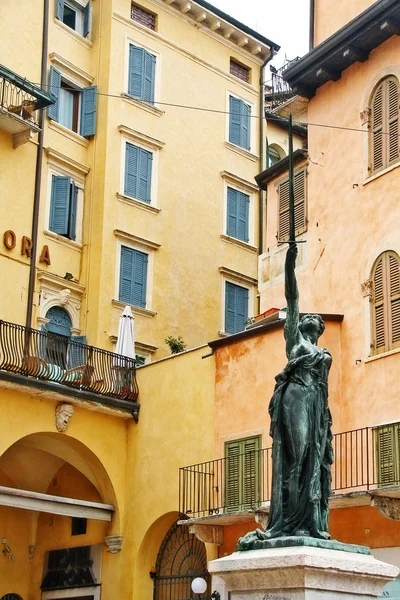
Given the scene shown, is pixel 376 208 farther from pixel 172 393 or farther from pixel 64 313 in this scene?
pixel 64 313

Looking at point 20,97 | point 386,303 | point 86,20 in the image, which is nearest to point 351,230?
point 386,303

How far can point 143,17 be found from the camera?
3092 cm

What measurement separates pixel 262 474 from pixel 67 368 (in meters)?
5.15

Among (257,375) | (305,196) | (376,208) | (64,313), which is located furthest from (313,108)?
(64,313)

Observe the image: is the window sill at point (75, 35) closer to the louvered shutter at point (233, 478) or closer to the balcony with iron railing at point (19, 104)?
the balcony with iron railing at point (19, 104)

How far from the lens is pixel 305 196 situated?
24969 mm

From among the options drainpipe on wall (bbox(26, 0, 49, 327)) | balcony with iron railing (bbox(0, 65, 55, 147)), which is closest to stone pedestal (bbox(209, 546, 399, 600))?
drainpipe on wall (bbox(26, 0, 49, 327))

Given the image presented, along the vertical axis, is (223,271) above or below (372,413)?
above

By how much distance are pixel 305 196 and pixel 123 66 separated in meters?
7.55

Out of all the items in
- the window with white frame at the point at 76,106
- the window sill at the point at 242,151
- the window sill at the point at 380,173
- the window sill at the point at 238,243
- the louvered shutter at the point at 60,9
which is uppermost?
the louvered shutter at the point at 60,9

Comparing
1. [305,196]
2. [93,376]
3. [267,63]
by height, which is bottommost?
[93,376]

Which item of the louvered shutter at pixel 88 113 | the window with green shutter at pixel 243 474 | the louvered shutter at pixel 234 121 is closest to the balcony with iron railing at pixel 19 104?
the louvered shutter at pixel 88 113

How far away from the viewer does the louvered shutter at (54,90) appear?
28.3m

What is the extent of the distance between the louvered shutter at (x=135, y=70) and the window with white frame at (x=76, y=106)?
108cm
